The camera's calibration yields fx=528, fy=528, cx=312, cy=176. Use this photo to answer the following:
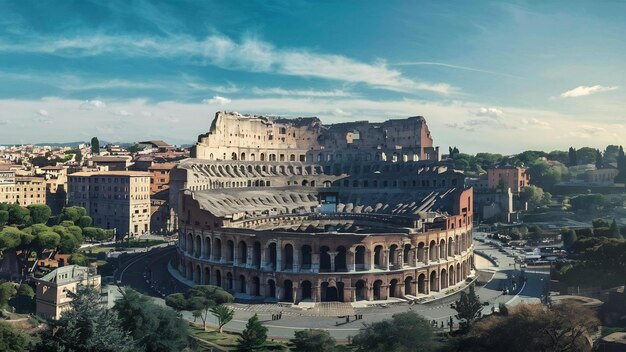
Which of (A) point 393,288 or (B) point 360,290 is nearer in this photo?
(B) point 360,290

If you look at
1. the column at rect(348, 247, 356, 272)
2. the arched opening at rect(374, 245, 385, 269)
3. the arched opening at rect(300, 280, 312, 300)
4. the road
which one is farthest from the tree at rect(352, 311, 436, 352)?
the arched opening at rect(374, 245, 385, 269)

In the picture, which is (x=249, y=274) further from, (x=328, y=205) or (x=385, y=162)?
(x=385, y=162)

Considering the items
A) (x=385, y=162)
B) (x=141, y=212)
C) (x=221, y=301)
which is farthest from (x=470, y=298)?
(x=141, y=212)

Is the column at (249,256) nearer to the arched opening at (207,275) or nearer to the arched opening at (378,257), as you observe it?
the arched opening at (207,275)

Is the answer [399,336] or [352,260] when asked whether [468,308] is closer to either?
[399,336]

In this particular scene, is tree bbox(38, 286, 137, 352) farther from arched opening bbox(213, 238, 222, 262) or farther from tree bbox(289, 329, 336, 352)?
arched opening bbox(213, 238, 222, 262)

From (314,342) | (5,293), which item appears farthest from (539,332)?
(5,293)
